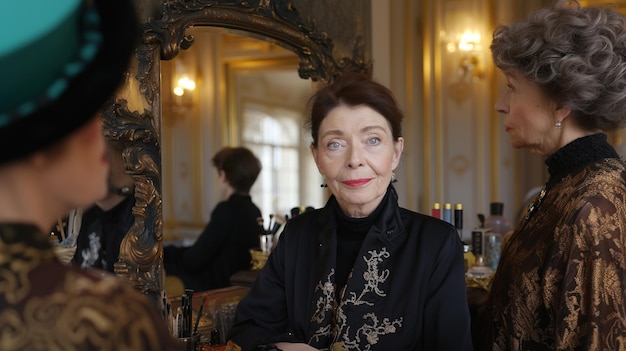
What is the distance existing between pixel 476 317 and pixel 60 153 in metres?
1.93

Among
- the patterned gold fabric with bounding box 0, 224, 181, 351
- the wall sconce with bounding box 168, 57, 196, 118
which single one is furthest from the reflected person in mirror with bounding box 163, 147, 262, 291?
the patterned gold fabric with bounding box 0, 224, 181, 351

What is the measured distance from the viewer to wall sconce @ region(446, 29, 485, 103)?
5.88 metres

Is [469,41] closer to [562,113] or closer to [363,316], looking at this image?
[562,113]

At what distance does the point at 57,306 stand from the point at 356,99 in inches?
51.2

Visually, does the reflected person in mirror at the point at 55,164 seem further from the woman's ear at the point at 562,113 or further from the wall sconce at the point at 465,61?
the wall sconce at the point at 465,61

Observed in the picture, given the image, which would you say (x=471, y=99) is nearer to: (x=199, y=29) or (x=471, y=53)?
(x=471, y=53)

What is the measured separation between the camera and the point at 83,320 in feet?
2.33

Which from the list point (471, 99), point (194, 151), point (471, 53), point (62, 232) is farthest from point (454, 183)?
point (62, 232)

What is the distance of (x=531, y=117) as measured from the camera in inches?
77.4

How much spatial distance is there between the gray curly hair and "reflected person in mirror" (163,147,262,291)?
2.16 m

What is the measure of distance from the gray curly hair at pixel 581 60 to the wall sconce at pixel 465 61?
4.03m

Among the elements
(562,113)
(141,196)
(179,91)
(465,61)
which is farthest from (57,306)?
(179,91)

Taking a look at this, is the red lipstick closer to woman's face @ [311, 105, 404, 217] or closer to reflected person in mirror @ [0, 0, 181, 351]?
woman's face @ [311, 105, 404, 217]

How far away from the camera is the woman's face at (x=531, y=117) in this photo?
6.33 ft
